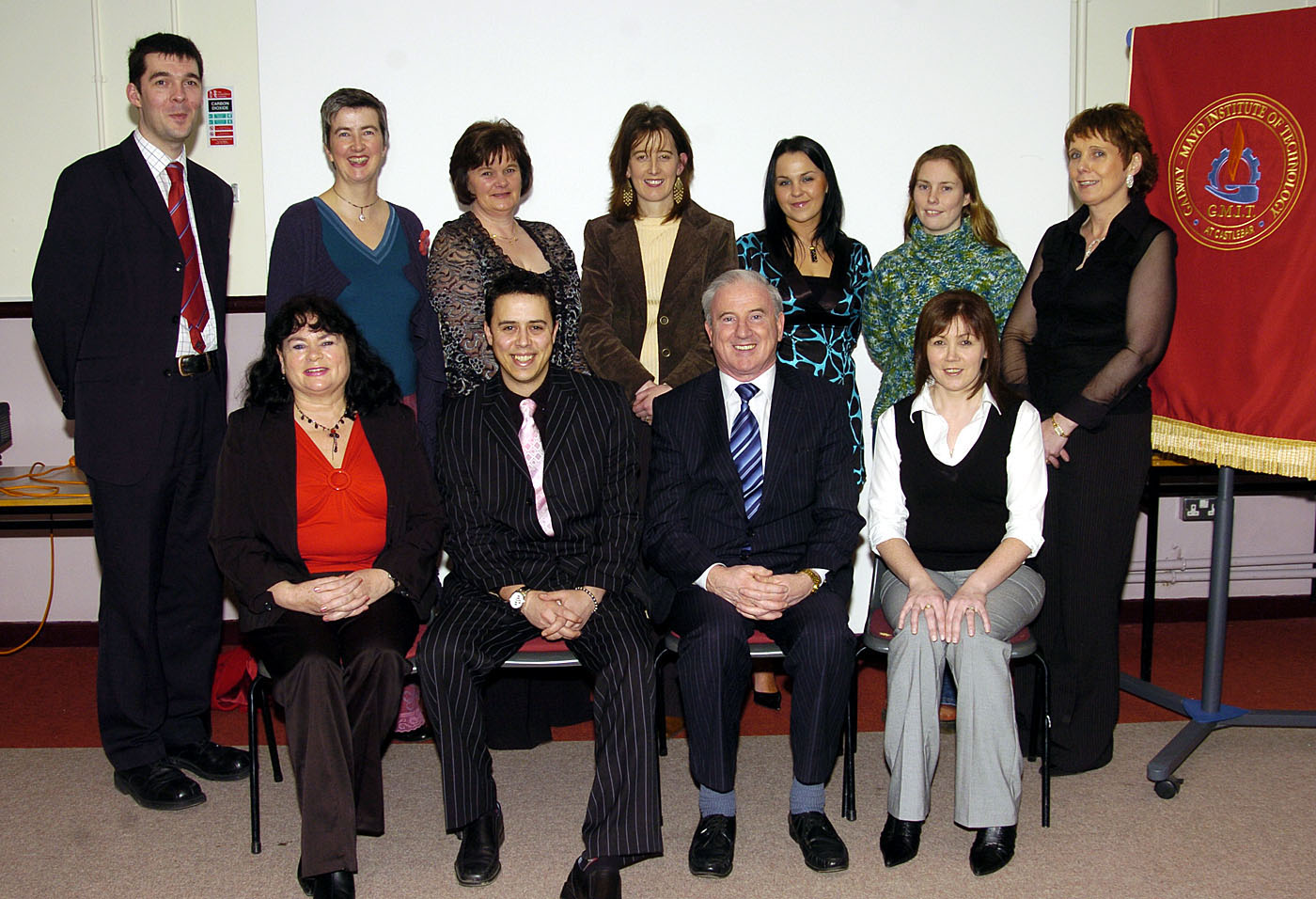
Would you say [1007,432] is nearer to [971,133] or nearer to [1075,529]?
[1075,529]

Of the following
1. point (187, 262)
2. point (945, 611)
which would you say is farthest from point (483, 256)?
point (945, 611)

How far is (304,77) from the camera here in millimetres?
3855

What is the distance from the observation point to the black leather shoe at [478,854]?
2.56 metres

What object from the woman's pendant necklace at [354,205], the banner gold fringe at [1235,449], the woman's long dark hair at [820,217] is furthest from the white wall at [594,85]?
the banner gold fringe at [1235,449]

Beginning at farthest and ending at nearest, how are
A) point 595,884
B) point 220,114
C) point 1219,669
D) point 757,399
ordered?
point 220,114 → point 1219,669 → point 757,399 → point 595,884

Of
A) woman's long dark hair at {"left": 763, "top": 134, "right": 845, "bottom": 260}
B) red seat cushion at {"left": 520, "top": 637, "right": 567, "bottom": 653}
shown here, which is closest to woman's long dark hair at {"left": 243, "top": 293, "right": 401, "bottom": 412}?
red seat cushion at {"left": 520, "top": 637, "right": 567, "bottom": 653}

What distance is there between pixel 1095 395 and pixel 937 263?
0.64m

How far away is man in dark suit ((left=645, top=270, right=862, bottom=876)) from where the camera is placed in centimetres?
266

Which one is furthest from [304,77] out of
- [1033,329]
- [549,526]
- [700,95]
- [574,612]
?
[1033,329]

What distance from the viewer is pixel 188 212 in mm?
3119

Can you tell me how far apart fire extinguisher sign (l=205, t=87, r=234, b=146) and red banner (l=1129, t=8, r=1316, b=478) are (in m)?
3.15

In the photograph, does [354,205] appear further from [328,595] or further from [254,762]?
[254,762]

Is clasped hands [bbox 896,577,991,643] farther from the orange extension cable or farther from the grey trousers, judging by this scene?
the orange extension cable

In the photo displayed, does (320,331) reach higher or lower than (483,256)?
lower
